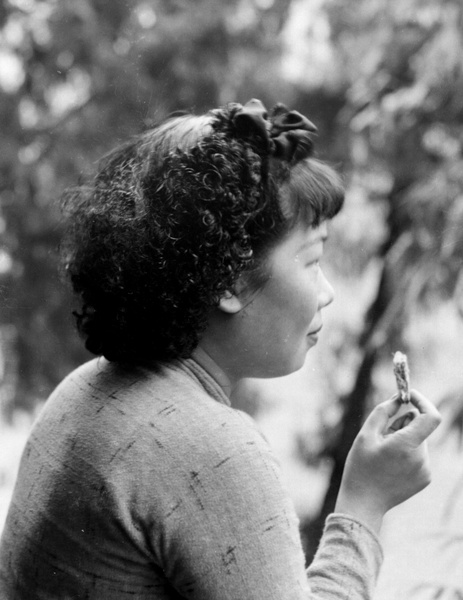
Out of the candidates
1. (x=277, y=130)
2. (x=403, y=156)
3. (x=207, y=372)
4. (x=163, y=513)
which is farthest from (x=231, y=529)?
(x=403, y=156)

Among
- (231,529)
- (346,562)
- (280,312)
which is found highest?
(280,312)

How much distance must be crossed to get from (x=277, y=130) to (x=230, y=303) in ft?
0.64

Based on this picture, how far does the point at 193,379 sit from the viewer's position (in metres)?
0.85

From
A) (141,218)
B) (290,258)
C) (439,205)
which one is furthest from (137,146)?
(439,205)

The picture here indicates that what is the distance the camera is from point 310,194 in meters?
0.86

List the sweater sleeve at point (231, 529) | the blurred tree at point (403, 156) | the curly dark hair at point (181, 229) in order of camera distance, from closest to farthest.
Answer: the sweater sleeve at point (231, 529)
the curly dark hair at point (181, 229)
the blurred tree at point (403, 156)

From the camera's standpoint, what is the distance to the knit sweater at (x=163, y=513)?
71 cm

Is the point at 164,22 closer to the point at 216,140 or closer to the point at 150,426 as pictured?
the point at 216,140

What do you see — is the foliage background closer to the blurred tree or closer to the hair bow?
the blurred tree

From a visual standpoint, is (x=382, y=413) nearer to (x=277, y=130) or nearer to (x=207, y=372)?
(x=207, y=372)

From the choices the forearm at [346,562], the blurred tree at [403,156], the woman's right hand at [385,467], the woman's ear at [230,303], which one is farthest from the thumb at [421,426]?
the blurred tree at [403,156]

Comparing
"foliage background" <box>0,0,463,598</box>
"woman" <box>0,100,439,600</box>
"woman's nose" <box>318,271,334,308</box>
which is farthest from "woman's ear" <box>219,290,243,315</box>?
"foliage background" <box>0,0,463,598</box>

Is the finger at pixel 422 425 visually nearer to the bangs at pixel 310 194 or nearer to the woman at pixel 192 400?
the woman at pixel 192 400

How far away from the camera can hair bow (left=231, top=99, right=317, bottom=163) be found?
0.83m
